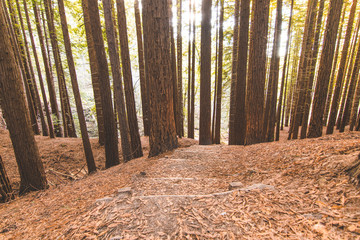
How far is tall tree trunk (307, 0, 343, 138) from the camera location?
5059 millimetres

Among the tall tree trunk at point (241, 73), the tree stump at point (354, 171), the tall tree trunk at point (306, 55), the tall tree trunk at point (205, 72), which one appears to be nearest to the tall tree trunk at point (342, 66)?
the tall tree trunk at point (306, 55)

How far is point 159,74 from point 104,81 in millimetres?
2015

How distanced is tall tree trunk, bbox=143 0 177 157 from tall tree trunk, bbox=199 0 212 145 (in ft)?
7.63

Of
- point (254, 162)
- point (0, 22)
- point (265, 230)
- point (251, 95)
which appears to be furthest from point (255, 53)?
point (0, 22)

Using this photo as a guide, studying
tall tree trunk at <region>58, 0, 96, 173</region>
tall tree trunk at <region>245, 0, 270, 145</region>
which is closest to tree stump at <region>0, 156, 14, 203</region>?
tall tree trunk at <region>58, 0, 96, 173</region>

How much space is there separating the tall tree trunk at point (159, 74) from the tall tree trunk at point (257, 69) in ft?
8.69

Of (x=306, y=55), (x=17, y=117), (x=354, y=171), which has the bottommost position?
(x=354, y=171)

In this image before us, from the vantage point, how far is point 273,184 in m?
2.23

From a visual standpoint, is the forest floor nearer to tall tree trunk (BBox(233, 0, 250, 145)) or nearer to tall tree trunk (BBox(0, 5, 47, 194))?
tall tree trunk (BBox(0, 5, 47, 194))

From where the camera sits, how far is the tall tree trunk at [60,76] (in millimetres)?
6953

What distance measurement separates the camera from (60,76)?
26.3 feet

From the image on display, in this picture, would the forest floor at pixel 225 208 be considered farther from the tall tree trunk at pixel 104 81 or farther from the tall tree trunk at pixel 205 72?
the tall tree trunk at pixel 205 72

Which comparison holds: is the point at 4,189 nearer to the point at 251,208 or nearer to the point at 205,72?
the point at 251,208

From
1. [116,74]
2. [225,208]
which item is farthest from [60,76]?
[225,208]
